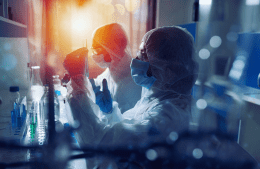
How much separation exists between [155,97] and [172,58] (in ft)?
0.67

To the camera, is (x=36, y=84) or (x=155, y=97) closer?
(x=155, y=97)

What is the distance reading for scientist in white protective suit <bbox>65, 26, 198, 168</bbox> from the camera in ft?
2.36

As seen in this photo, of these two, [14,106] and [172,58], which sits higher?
[172,58]

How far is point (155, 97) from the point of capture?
0.93 m

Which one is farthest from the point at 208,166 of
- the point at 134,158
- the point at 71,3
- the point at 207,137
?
the point at 71,3

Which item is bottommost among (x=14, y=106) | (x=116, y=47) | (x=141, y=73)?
(x=14, y=106)

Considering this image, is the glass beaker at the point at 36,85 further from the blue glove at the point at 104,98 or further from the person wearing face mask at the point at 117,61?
the blue glove at the point at 104,98

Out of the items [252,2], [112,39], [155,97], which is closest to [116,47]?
[112,39]

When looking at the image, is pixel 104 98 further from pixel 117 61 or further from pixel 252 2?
pixel 252 2

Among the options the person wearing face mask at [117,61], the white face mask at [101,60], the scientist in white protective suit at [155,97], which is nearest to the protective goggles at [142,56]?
the scientist in white protective suit at [155,97]

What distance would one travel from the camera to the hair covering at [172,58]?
844mm

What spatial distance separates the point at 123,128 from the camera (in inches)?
28.5

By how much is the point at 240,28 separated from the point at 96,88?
4.60 ft

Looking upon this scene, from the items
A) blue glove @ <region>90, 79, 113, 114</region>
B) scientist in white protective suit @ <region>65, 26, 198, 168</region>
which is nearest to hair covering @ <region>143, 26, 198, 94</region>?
scientist in white protective suit @ <region>65, 26, 198, 168</region>
